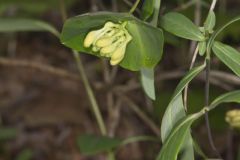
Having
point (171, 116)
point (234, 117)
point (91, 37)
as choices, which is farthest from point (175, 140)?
point (234, 117)

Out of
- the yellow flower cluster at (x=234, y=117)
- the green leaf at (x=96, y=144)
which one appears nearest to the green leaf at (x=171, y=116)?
the yellow flower cluster at (x=234, y=117)

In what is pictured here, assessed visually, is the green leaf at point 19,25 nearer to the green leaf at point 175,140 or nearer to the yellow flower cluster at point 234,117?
the yellow flower cluster at point 234,117

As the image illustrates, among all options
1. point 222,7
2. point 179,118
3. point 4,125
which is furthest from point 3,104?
point 179,118

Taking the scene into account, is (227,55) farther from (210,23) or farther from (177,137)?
(177,137)

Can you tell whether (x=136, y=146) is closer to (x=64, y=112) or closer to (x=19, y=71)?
(x=64, y=112)

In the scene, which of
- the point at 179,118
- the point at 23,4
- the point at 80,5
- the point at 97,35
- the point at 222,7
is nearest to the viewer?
the point at 97,35
